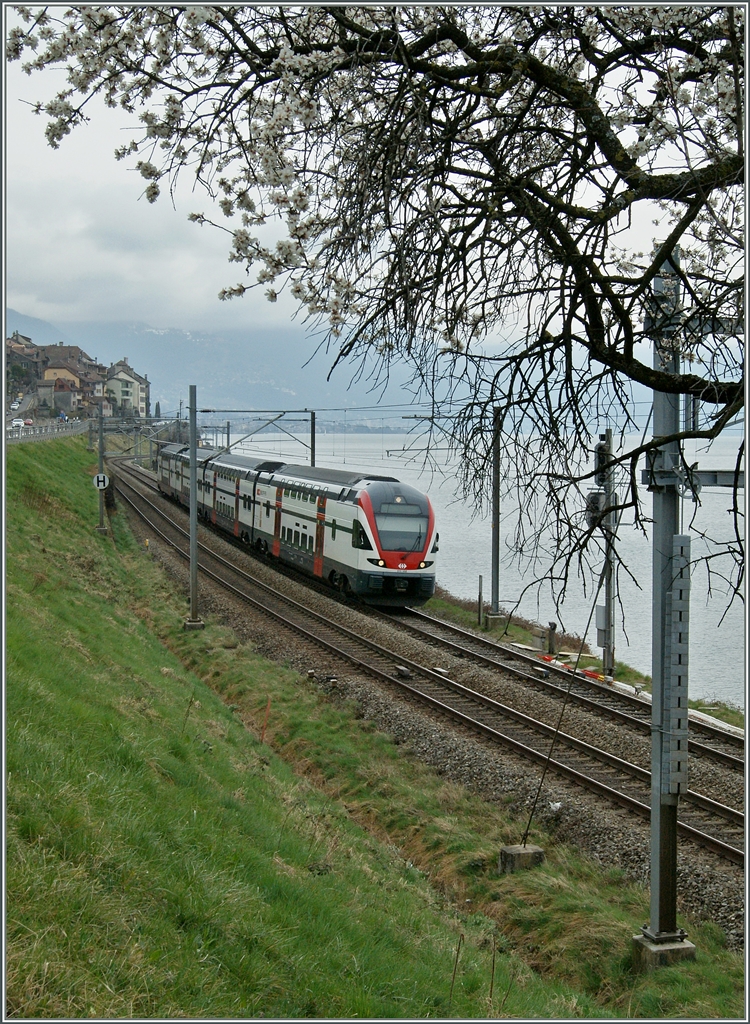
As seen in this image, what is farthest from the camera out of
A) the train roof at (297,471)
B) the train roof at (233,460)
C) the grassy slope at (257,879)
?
the train roof at (233,460)

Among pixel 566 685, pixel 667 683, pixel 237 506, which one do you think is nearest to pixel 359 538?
pixel 566 685

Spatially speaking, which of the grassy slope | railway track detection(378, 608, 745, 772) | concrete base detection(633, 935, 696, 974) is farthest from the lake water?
concrete base detection(633, 935, 696, 974)

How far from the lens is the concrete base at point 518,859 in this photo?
9.36m

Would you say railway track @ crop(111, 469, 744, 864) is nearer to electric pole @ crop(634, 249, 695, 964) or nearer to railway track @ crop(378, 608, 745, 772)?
railway track @ crop(378, 608, 745, 772)

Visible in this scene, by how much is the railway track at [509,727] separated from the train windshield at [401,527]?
2615 mm

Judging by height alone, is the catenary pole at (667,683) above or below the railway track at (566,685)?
above

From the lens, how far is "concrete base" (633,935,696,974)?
734 cm

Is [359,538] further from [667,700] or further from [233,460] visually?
[233,460]

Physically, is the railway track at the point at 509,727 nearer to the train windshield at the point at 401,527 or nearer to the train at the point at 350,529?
the train at the point at 350,529

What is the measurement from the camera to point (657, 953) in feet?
24.1

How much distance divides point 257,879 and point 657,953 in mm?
3753

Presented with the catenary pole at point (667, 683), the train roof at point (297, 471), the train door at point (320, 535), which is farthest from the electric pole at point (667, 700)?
the train door at point (320, 535)

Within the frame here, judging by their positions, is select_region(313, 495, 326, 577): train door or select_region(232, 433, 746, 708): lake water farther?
select_region(313, 495, 326, 577): train door

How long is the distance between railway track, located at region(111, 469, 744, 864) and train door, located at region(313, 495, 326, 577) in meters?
1.46
